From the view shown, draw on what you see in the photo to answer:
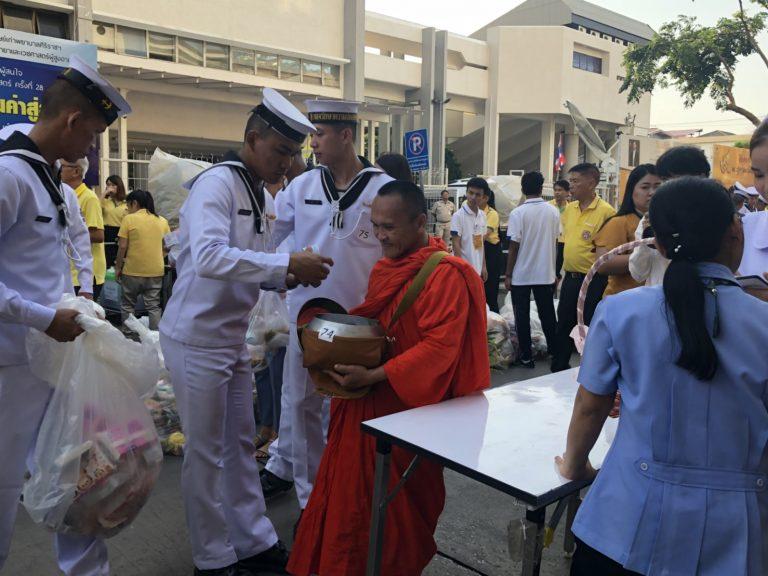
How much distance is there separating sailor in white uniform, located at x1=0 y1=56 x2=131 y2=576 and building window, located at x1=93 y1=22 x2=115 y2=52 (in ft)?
45.5

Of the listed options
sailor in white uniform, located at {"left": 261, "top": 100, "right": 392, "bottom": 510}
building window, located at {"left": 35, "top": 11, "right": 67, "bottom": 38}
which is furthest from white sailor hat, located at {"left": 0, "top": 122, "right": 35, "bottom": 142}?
building window, located at {"left": 35, "top": 11, "right": 67, "bottom": 38}

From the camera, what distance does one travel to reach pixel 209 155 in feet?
61.5

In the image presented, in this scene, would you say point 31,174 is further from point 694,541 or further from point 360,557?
point 694,541

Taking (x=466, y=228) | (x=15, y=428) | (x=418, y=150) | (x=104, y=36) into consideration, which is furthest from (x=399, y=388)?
(x=104, y=36)

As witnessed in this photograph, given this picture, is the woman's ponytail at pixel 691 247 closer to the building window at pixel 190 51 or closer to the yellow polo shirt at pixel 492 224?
the yellow polo shirt at pixel 492 224

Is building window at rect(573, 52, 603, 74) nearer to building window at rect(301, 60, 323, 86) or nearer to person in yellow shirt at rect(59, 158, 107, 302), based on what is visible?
building window at rect(301, 60, 323, 86)

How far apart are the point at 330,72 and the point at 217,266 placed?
17.7 meters

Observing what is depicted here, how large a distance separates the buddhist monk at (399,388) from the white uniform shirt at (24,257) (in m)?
1.03

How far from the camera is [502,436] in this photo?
6.86ft

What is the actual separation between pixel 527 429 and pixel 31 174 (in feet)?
6.08

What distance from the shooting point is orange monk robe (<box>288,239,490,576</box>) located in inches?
91.8

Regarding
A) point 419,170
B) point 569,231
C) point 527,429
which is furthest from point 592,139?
point 527,429

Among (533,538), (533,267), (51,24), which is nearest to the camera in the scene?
(533,538)

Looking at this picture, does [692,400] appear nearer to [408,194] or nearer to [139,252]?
[408,194]
